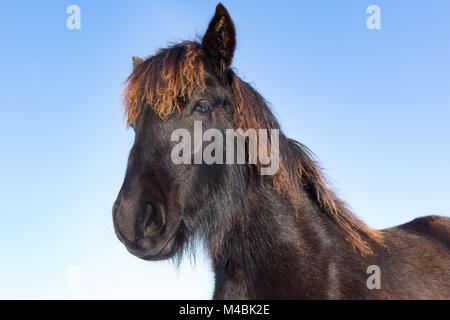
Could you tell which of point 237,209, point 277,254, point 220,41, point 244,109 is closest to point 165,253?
point 237,209

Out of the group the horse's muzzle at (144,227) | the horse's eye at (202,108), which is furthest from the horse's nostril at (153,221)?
the horse's eye at (202,108)

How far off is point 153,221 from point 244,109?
4.36 feet

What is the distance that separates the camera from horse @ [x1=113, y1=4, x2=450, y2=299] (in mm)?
3230

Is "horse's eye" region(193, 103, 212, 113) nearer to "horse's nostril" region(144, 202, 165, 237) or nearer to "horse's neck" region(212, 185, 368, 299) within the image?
"horse's neck" region(212, 185, 368, 299)

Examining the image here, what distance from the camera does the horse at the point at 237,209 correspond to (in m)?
3.23

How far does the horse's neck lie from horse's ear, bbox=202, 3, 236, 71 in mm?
1287

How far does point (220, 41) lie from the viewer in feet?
12.6

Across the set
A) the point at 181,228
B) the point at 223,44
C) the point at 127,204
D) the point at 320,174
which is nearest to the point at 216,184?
the point at 181,228

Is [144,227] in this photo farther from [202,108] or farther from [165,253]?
[202,108]

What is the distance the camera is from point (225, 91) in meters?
3.79

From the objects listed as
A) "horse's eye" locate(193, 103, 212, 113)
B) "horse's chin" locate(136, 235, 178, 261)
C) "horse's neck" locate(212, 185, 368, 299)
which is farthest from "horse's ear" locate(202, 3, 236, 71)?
"horse's chin" locate(136, 235, 178, 261)
